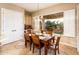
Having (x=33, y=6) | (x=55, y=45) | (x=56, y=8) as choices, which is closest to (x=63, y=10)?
(x=56, y=8)

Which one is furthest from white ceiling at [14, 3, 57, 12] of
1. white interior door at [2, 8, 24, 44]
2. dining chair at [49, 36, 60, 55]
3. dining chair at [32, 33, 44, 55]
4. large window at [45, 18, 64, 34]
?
dining chair at [49, 36, 60, 55]

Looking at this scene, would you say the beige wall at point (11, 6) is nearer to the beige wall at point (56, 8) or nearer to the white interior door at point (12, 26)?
→ the white interior door at point (12, 26)

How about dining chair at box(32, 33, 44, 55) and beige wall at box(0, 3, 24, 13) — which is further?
dining chair at box(32, 33, 44, 55)

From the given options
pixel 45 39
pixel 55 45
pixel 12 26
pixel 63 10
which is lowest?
pixel 55 45

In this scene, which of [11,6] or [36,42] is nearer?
[11,6]

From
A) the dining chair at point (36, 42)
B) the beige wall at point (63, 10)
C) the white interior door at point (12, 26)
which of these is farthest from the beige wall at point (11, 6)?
the dining chair at point (36, 42)

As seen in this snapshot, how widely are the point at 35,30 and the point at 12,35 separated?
51cm

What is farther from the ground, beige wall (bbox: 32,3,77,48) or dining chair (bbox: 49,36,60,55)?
beige wall (bbox: 32,3,77,48)

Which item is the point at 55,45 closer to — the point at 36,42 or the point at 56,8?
the point at 36,42

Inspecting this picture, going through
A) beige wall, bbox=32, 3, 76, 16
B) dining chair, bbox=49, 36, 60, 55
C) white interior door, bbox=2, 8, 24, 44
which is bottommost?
dining chair, bbox=49, 36, 60, 55

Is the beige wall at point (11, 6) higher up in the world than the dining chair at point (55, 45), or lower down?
higher up

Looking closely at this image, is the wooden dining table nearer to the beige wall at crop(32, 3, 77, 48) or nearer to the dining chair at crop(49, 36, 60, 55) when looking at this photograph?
the dining chair at crop(49, 36, 60, 55)

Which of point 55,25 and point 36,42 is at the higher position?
point 55,25
